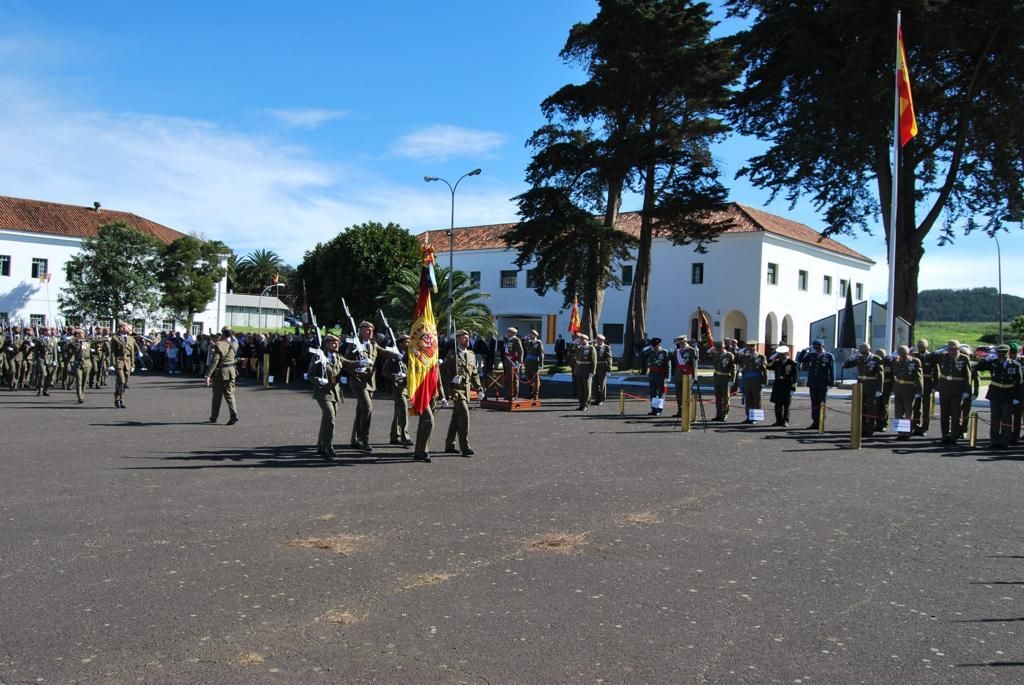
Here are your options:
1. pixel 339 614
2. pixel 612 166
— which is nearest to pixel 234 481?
pixel 339 614

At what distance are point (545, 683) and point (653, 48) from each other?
3548cm

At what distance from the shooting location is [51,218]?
60844 mm

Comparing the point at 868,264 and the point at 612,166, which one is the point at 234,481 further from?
the point at 868,264

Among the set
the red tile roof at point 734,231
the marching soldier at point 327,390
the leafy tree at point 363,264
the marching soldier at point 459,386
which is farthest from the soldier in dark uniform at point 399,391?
the leafy tree at point 363,264

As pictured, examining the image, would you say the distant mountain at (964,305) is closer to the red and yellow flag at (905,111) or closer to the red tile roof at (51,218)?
the red tile roof at (51,218)

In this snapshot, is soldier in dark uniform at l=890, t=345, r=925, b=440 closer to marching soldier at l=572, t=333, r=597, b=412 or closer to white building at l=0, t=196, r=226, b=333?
marching soldier at l=572, t=333, r=597, b=412

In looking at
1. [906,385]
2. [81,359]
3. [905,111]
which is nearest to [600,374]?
[906,385]

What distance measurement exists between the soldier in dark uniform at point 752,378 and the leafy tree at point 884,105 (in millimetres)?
12932

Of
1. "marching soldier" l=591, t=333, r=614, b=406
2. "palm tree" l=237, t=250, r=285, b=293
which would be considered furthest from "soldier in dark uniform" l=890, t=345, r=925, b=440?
"palm tree" l=237, t=250, r=285, b=293

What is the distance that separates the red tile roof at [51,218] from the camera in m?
58.8

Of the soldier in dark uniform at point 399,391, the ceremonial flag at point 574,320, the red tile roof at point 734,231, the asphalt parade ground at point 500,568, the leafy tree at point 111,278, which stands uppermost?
the red tile roof at point 734,231

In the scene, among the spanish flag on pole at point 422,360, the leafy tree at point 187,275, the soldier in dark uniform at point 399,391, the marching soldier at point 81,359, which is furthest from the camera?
the leafy tree at point 187,275

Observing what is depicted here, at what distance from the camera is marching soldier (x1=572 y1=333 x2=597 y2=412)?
20688 mm

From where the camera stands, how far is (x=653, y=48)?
35969 millimetres
